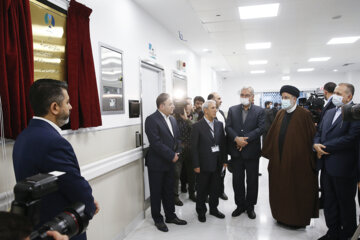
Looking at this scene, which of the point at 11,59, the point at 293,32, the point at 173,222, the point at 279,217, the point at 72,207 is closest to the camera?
the point at 72,207

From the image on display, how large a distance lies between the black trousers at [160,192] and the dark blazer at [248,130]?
0.89m

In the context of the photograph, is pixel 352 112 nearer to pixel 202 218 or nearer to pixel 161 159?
pixel 161 159

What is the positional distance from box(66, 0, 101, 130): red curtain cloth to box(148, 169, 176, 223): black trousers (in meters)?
1.09

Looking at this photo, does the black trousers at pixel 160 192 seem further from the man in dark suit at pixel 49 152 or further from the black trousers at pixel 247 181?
the man in dark suit at pixel 49 152

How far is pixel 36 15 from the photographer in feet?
5.66

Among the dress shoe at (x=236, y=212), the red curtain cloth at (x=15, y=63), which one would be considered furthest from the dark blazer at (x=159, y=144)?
the red curtain cloth at (x=15, y=63)

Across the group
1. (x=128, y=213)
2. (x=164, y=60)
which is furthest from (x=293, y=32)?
(x=128, y=213)

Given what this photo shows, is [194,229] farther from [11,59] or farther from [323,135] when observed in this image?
[11,59]

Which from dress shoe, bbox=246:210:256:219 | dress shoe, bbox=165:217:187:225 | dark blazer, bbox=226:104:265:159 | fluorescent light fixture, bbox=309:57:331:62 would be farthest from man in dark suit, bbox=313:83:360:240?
fluorescent light fixture, bbox=309:57:331:62

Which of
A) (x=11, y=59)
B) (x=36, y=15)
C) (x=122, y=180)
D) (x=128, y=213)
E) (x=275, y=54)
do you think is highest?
(x=275, y=54)

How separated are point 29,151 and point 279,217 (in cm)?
275

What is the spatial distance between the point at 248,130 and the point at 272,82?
11.3 m

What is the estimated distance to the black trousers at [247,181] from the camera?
310 cm

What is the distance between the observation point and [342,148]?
2.25 metres
